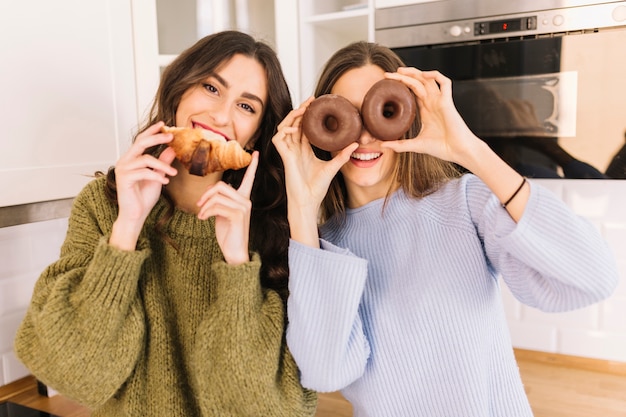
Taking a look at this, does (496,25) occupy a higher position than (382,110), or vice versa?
(496,25)

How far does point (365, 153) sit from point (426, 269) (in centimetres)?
25

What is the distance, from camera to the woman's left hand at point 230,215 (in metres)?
0.92

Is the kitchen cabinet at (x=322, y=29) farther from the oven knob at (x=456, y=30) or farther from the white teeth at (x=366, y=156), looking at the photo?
the white teeth at (x=366, y=156)

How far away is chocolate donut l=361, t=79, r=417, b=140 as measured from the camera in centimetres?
93

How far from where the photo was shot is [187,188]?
3.62ft

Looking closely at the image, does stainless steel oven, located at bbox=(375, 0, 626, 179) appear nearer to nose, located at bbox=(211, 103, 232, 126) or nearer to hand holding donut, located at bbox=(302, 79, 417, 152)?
hand holding donut, located at bbox=(302, 79, 417, 152)

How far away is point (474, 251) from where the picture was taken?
933mm

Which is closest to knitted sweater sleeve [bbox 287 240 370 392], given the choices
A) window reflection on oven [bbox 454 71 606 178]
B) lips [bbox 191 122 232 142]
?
lips [bbox 191 122 232 142]

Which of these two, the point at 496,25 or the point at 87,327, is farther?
the point at 496,25

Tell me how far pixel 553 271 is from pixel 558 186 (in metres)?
0.97

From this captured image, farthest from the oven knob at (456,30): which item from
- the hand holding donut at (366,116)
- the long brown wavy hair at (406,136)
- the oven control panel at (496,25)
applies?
the hand holding donut at (366,116)

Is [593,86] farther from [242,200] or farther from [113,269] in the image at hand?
[113,269]

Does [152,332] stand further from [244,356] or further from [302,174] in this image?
[302,174]

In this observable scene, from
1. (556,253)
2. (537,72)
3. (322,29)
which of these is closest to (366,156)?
(556,253)
